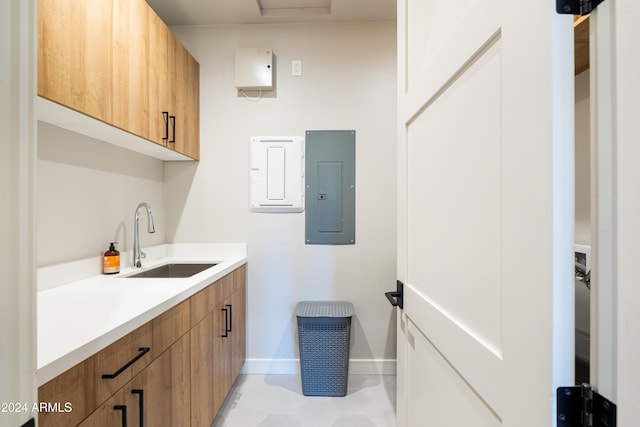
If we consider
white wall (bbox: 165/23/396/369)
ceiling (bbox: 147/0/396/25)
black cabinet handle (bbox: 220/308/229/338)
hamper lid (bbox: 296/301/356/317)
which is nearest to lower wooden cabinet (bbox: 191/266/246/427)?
black cabinet handle (bbox: 220/308/229/338)

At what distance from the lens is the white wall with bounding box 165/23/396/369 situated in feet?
6.94

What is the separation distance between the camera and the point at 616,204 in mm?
329

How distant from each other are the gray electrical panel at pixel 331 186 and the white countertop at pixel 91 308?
78cm

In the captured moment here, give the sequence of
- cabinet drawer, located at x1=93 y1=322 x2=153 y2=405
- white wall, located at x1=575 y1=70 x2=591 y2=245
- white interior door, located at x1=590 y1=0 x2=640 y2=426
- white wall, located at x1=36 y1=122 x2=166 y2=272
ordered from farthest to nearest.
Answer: white wall, located at x1=36 y1=122 x2=166 y2=272 < cabinet drawer, located at x1=93 y1=322 x2=153 y2=405 < white wall, located at x1=575 y1=70 x2=591 y2=245 < white interior door, located at x1=590 y1=0 x2=640 y2=426

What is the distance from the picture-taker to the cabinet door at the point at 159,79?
4.95 feet

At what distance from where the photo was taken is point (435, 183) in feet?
2.52

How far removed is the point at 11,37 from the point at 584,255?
1.04 metres

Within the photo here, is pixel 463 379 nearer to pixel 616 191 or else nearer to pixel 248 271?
pixel 616 191

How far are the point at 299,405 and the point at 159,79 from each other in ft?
7.19

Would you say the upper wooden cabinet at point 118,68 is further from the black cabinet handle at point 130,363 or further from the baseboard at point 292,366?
the baseboard at point 292,366

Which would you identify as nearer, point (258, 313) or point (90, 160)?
point (90, 160)

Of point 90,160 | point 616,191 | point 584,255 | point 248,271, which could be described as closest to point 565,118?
point 616,191

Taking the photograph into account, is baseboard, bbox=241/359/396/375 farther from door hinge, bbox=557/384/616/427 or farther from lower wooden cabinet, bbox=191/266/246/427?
door hinge, bbox=557/384/616/427

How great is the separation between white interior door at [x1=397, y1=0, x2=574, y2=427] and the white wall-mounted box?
1.37m
